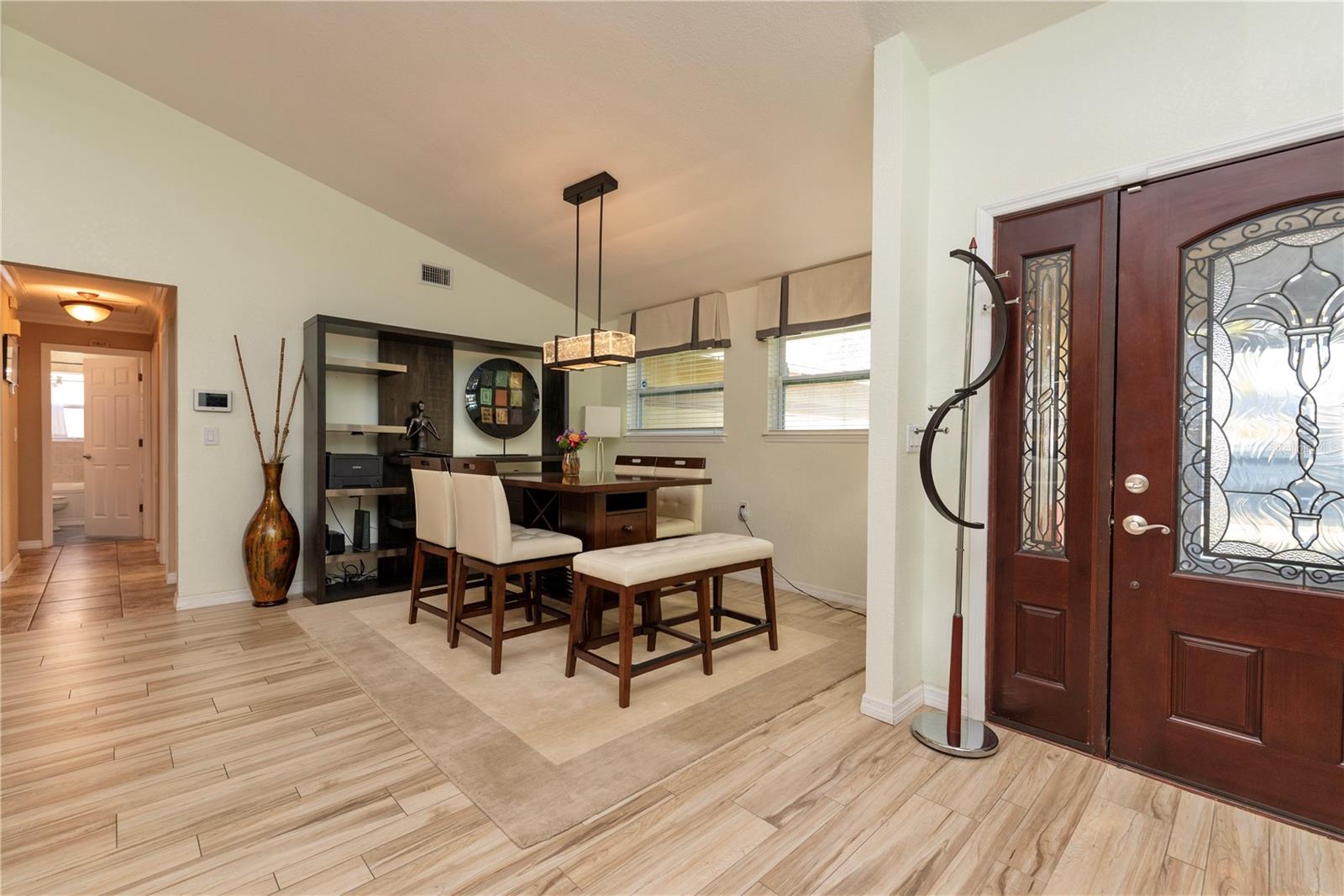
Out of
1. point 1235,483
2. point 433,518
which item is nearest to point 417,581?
point 433,518

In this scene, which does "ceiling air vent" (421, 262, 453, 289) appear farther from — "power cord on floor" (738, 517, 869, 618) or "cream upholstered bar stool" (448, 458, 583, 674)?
"power cord on floor" (738, 517, 869, 618)

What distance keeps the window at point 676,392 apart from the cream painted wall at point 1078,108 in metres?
2.66

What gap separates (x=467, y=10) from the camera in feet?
8.78

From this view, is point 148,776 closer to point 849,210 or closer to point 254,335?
point 254,335

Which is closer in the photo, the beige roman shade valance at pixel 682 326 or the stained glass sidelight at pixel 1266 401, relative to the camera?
the stained glass sidelight at pixel 1266 401

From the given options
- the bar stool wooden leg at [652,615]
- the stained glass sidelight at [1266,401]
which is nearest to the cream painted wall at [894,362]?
the stained glass sidelight at [1266,401]

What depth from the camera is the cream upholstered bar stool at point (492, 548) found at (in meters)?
2.82

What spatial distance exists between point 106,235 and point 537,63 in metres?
2.97

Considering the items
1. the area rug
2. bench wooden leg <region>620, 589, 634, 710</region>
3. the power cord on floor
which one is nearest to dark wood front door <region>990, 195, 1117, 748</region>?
the area rug

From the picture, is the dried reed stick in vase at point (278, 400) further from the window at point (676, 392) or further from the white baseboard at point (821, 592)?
the white baseboard at point (821, 592)

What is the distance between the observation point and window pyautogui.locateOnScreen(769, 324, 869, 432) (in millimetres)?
4203

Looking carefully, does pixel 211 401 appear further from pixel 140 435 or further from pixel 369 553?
pixel 140 435

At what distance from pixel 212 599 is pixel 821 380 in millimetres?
4494

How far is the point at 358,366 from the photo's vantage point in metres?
4.34
